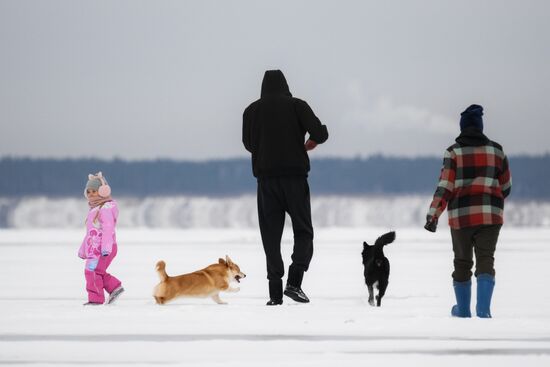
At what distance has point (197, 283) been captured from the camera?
8.29 meters

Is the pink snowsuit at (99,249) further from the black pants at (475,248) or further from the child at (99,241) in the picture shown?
the black pants at (475,248)

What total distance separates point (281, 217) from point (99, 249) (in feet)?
5.45

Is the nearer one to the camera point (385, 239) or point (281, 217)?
point (281, 217)

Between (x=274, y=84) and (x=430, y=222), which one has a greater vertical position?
(x=274, y=84)

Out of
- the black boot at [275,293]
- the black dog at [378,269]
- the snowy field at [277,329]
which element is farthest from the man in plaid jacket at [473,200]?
the black boot at [275,293]

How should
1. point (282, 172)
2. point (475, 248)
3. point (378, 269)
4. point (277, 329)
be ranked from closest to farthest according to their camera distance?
1. point (277, 329)
2. point (475, 248)
3. point (282, 172)
4. point (378, 269)

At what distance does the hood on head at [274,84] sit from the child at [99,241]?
169 cm

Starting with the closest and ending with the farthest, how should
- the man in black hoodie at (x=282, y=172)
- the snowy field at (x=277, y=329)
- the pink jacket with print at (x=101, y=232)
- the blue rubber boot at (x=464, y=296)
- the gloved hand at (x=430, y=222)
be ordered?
1. the snowy field at (x=277, y=329)
2. the gloved hand at (x=430, y=222)
3. the blue rubber boot at (x=464, y=296)
4. the man in black hoodie at (x=282, y=172)
5. the pink jacket with print at (x=101, y=232)

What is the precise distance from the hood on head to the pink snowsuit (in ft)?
5.68

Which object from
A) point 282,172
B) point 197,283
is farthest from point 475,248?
point 197,283

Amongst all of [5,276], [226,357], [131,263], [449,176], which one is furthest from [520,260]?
[226,357]

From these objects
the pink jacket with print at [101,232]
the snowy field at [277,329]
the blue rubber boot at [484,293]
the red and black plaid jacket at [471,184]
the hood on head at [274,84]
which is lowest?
the snowy field at [277,329]

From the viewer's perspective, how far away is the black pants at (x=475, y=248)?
23.2 ft

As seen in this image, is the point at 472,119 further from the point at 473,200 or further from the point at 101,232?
the point at 101,232
